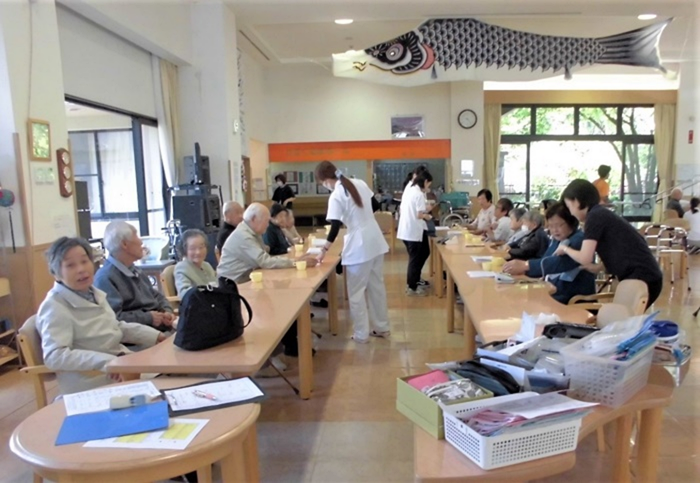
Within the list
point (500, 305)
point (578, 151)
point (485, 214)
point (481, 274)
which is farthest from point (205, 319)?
point (578, 151)

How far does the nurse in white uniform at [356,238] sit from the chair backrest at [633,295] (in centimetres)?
195

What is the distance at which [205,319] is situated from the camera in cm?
200

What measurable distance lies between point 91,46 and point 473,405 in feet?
18.1

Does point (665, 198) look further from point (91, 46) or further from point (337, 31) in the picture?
point (91, 46)

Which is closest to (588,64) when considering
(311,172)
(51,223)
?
(311,172)

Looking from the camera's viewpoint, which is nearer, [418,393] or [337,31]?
[418,393]

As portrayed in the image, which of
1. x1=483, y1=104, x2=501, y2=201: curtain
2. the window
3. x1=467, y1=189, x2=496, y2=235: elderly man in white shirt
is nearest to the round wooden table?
x1=467, y1=189, x2=496, y2=235: elderly man in white shirt

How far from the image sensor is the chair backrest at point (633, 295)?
2491 millimetres

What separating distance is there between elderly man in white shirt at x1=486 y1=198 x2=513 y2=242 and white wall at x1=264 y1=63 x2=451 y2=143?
18.0ft

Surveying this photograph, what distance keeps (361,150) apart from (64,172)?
7678mm

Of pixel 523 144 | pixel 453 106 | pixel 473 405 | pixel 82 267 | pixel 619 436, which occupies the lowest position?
pixel 619 436

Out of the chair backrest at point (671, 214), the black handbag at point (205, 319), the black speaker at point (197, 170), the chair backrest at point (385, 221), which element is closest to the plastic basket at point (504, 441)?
the black handbag at point (205, 319)

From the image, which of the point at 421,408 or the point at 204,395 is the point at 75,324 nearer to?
the point at 204,395

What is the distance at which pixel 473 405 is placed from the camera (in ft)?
4.22
